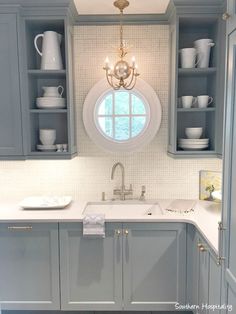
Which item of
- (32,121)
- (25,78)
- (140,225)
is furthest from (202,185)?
(25,78)

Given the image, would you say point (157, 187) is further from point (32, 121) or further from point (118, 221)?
point (32, 121)

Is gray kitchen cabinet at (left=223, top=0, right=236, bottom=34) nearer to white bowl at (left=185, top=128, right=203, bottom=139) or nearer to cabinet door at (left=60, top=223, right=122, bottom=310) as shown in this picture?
white bowl at (left=185, top=128, right=203, bottom=139)

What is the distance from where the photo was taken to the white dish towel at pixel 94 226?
84.0 inches

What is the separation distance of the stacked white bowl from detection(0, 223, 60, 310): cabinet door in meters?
1.33

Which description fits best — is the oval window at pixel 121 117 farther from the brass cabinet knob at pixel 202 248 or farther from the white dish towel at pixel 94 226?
the brass cabinet knob at pixel 202 248

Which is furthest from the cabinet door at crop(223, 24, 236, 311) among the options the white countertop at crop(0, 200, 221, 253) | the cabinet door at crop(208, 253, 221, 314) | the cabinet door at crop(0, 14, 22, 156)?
the cabinet door at crop(0, 14, 22, 156)

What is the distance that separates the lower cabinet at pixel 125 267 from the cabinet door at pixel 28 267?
88 mm

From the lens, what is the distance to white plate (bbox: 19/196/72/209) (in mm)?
2393

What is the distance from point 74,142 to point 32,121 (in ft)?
1.34

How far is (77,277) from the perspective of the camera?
7.29ft

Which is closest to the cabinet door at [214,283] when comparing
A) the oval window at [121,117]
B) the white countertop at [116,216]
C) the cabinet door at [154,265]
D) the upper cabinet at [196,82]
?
the white countertop at [116,216]

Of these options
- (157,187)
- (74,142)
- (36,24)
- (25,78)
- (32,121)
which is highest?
(36,24)

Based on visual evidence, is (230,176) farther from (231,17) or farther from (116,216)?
(116,216)

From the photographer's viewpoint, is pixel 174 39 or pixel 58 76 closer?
pixel 174 39
